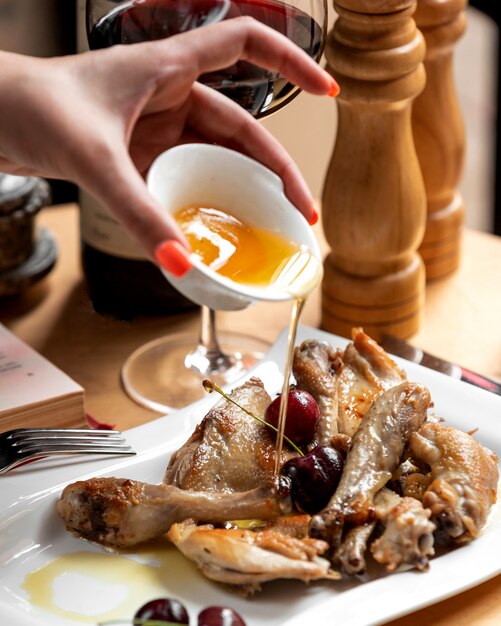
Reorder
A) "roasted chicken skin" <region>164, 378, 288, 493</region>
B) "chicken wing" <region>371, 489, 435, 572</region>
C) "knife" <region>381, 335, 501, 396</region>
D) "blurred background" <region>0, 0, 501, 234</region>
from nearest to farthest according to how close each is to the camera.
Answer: "chicken wing" <region>371, 489, 435, 572</region> < "roasted chicken skin" <region>164, 378, 288, 493</region> < "knife" <region>381, 335, 501, 396</region> < "blurred background" <region>0, 0, 501, 234</region>

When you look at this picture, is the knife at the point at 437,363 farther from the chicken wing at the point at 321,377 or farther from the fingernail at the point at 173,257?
the fingernail at the point at 173,257

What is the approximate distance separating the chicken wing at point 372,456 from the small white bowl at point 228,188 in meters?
0.21

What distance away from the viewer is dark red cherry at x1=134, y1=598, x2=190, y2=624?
93 centimetres

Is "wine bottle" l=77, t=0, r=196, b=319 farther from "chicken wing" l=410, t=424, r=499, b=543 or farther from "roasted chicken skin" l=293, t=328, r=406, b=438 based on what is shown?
"chicken wing" l=410, t=424, r=499, b=543

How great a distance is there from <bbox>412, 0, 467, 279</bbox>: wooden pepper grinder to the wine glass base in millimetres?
361

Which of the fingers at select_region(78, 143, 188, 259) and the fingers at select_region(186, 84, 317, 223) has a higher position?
the fingers at select_region(78, 143, 188, 259)

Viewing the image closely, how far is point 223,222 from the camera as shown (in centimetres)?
106

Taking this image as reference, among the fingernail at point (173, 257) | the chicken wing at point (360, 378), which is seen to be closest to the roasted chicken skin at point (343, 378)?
the chicken wing at point (360, 378)

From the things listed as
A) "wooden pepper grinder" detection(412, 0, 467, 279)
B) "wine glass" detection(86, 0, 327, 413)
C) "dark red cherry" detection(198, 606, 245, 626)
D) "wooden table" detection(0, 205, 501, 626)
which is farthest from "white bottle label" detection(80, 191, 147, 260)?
"dark red cherry" detection(198, 606, 245, 626)

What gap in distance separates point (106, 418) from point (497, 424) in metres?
0.52

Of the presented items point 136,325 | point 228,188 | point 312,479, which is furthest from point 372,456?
point 136,325

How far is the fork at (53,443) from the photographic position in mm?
1161

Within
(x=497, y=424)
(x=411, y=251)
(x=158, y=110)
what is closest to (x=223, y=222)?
(x=158, y=110)

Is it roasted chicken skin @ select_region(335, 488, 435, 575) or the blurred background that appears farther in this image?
the blurred background
